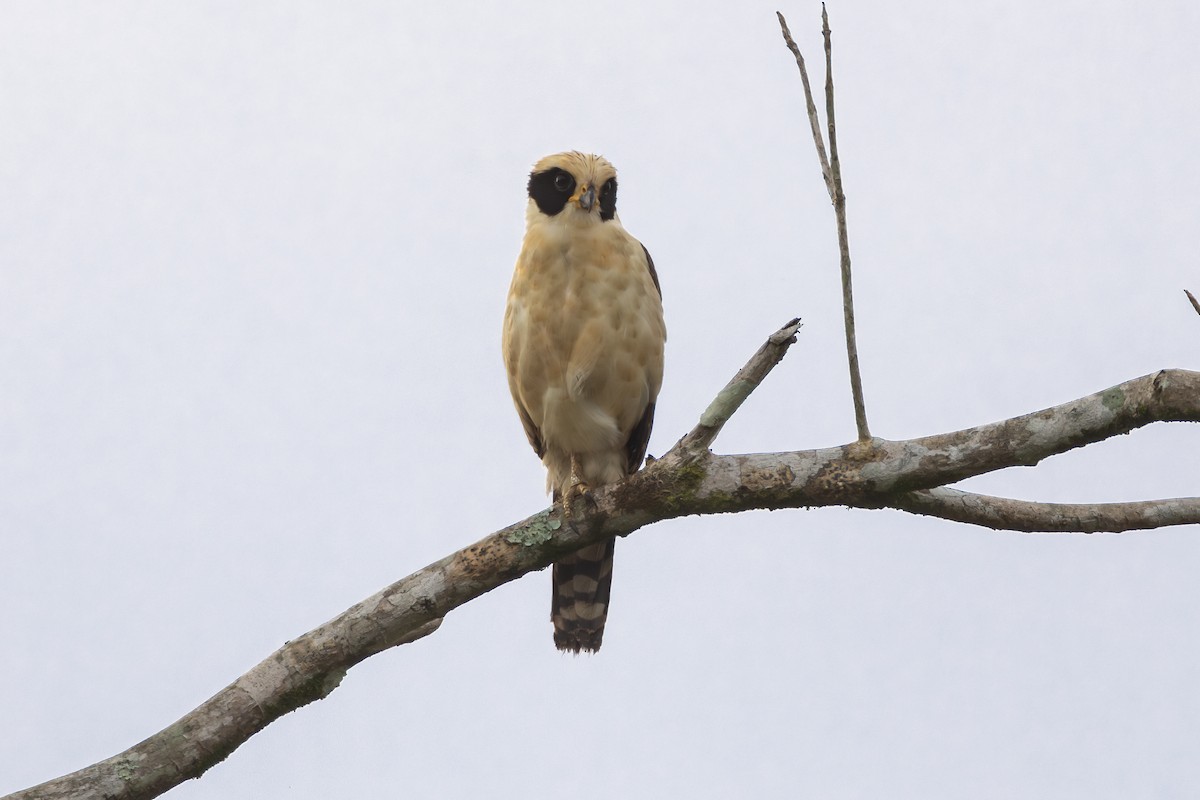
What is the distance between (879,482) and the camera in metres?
3.80

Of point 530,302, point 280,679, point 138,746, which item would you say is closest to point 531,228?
point 530,302

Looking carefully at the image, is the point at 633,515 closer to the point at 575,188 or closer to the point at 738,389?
the point at 738,389

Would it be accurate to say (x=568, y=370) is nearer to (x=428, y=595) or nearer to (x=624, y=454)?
(x=624, y=454)

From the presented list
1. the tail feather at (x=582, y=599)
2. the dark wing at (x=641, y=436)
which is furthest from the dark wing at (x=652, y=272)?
the tail feather at (x=582, y=599)

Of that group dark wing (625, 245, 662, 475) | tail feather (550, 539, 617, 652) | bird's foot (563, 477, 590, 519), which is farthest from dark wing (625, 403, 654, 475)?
bird's foot (563, 477, 590, 519)

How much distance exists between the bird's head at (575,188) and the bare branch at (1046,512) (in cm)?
223

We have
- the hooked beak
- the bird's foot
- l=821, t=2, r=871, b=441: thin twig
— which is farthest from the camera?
the hooked beak

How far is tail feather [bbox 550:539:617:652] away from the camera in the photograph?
18.3 feet

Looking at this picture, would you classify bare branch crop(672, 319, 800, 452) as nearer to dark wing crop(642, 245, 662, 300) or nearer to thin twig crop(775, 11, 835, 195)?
thin twig crop(775, 11, 835, 195)

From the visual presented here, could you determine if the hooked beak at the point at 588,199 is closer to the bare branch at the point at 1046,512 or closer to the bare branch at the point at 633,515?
the bare branch at the point at 633,515

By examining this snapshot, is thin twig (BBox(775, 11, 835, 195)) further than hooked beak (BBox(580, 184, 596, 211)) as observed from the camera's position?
No

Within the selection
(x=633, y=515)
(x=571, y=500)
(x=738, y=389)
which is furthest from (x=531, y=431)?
(x=738, y=389)

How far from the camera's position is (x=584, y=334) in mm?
5203

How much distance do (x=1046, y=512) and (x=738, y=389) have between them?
1.10 meters
